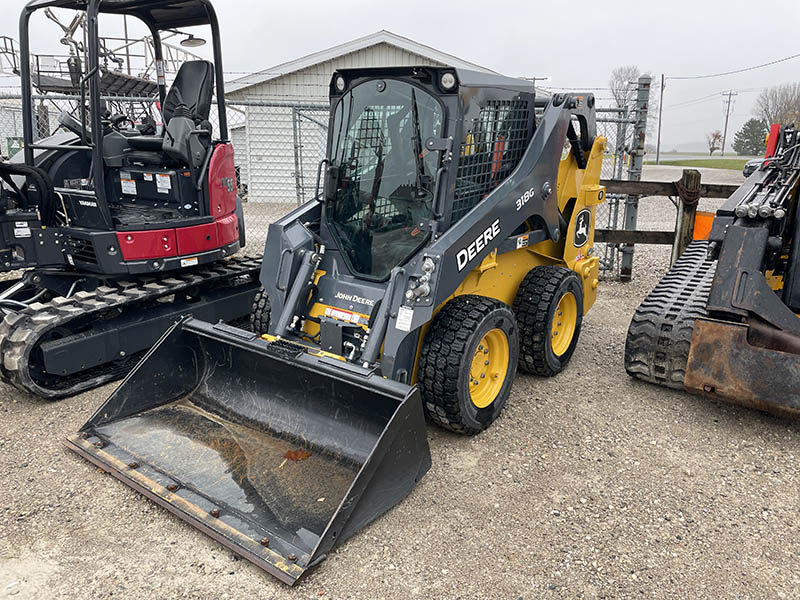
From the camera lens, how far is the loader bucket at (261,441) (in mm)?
3107

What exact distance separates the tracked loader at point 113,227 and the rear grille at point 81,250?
1 cm

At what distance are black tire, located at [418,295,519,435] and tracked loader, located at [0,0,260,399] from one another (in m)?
2.51

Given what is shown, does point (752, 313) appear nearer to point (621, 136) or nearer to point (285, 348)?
point (285, 348)

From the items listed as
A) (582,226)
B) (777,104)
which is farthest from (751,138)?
(582,226)

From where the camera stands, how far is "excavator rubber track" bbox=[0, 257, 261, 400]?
449cm

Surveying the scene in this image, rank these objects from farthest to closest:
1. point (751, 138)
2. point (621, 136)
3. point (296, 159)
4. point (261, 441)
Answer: point (751, 138), point (296, 159), point (621, 136), point (261, 441)

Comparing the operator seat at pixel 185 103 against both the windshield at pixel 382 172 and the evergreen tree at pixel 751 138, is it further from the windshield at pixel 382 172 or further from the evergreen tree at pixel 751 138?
the evergreen tree at pixel 751 138

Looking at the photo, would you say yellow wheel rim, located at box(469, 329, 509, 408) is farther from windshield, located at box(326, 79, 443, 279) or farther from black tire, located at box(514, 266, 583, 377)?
windshield, located at box(326, 79, 443, 279)

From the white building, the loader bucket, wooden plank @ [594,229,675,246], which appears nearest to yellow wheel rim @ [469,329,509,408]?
the loader bucket

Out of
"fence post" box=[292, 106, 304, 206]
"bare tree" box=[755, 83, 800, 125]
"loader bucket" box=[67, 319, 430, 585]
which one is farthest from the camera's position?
"bare tree" box=[755, 83, 800, 125]

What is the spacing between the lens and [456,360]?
12.7 feet

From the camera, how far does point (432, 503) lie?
3529 mm

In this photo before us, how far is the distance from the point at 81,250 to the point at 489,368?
3.40 meters

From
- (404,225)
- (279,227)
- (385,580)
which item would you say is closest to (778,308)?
(404,225)
